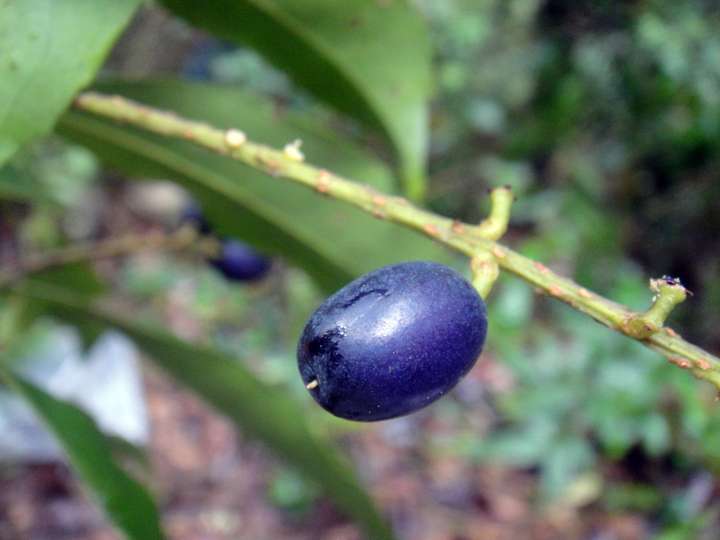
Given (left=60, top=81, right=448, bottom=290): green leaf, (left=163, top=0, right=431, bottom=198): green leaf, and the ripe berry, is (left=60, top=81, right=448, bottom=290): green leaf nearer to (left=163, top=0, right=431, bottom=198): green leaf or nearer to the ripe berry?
(left=163, top=0, right=431, bottom=198): green leaf

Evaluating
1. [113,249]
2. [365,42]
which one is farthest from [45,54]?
[113,249]

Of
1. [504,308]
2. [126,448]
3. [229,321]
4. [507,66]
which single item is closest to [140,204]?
[229,321]

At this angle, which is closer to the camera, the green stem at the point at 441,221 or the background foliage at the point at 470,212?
the green stem at the point at 441,221

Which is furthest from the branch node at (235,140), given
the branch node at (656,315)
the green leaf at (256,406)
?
the green leaf at (256,406)

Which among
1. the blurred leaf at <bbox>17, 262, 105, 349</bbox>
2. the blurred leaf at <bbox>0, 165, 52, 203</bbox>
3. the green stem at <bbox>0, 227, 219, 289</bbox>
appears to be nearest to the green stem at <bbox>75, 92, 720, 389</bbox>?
the blurred leaf at <bbox>0, 165, 52, 203</bbox>

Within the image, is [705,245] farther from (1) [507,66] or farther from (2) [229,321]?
(2) [229,321]

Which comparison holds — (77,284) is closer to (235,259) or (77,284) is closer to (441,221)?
(235,259)

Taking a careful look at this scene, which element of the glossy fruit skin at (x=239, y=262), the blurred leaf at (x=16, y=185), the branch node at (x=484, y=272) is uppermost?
the glossy fruit skin at (x=239, y=262)

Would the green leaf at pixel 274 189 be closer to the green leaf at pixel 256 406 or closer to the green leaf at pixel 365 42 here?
the green leaf at pixel 365 42

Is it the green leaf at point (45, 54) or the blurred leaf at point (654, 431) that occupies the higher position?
the blurred leaf at point (654, 431)
